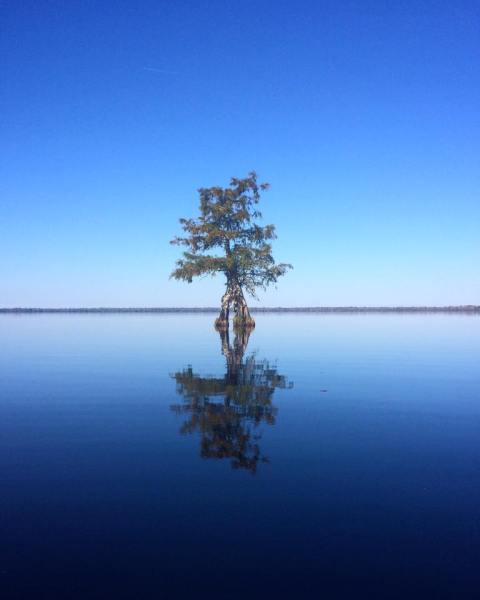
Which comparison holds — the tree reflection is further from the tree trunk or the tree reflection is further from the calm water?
the tree trunk

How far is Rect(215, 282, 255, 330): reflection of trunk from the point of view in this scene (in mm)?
53438

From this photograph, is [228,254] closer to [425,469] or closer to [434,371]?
[434,371]

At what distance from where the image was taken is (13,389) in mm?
14219

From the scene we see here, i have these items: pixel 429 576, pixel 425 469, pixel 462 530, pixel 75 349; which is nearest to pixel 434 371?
pixel 425 469

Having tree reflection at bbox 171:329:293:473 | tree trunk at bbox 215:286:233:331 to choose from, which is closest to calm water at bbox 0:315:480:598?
tree reflection at bbox 171:329:293:473

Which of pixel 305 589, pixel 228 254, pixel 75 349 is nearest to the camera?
pixel 305 589

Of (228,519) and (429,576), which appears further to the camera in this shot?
(228,519)

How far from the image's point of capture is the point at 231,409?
420 inches

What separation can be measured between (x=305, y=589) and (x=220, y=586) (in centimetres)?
77

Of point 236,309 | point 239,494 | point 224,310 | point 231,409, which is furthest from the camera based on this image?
point 236,309

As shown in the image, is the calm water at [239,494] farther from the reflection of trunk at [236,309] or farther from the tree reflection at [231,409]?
the reflection of trunk at [236,309]

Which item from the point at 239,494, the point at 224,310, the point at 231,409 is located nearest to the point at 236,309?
the point at 224,310

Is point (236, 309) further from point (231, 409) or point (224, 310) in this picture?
point (231, 409)

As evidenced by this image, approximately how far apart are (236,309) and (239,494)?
1909 inches
